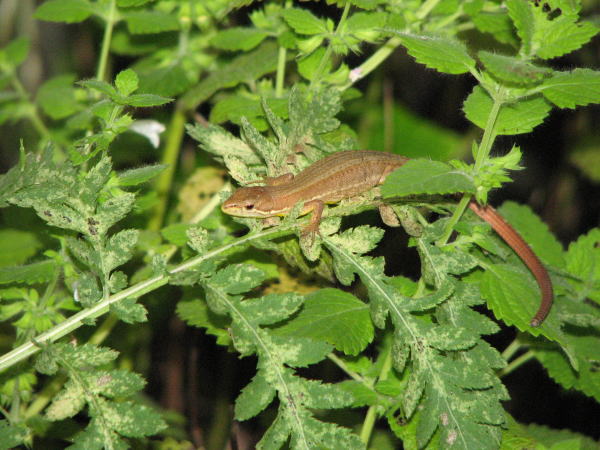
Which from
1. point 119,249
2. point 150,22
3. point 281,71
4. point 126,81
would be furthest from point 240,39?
point 119,249

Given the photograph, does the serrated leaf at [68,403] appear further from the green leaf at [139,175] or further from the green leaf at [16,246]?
the green leaf at [16,246]

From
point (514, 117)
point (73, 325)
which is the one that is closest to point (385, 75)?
→ point (514, 117)

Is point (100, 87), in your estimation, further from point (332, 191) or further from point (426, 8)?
point (426, 8)

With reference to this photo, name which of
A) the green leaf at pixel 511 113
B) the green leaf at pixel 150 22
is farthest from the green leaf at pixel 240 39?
the green leaf at pixel 511 113

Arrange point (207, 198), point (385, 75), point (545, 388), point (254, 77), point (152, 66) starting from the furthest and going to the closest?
point (385, 75) < point (545, 388) < point (152, 66) < point (207, 198) < point (254, 77)

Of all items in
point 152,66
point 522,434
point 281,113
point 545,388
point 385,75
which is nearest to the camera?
point 522,434

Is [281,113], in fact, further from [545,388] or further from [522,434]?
[545,388]
